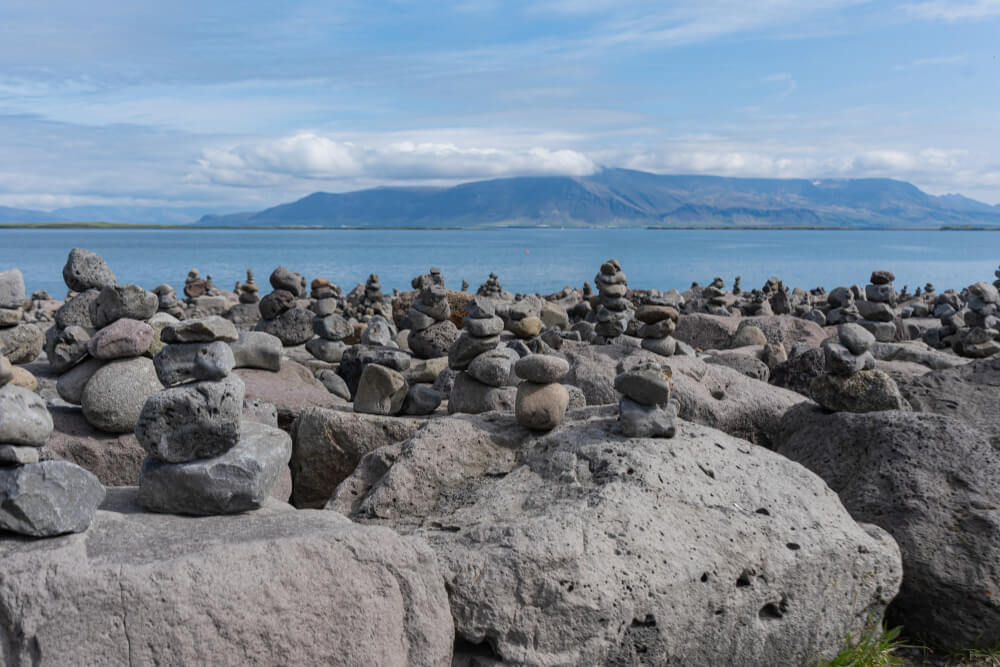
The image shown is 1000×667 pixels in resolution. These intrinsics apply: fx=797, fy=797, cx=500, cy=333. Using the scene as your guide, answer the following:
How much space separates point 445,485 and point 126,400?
119 inches

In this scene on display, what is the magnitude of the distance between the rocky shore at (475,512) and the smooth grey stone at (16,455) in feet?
0.04

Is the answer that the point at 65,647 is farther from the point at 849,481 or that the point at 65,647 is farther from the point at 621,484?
the point at 849,481

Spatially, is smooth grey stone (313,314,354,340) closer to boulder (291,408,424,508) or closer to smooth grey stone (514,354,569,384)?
boulder (291,408,424,508)

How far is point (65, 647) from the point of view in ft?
11.1

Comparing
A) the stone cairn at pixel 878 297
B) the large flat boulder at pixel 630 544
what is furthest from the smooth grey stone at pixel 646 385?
the stone cairn at pixel 878 297

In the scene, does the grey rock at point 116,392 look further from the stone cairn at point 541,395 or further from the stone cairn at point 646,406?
the stone cairn at point 646,406

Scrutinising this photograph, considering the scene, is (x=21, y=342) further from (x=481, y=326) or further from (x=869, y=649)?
(x=869, y=649)

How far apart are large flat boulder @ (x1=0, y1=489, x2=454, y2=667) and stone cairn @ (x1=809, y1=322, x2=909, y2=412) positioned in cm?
442

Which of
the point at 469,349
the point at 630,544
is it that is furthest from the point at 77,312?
the point at 630,544

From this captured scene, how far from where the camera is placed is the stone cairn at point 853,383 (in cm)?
692

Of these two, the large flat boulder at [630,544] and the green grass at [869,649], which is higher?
the large flat boulder at [630,544]

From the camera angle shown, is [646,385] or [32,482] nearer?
[32,482]

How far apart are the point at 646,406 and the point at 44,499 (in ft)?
11.9

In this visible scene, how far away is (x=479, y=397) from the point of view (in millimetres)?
7836
